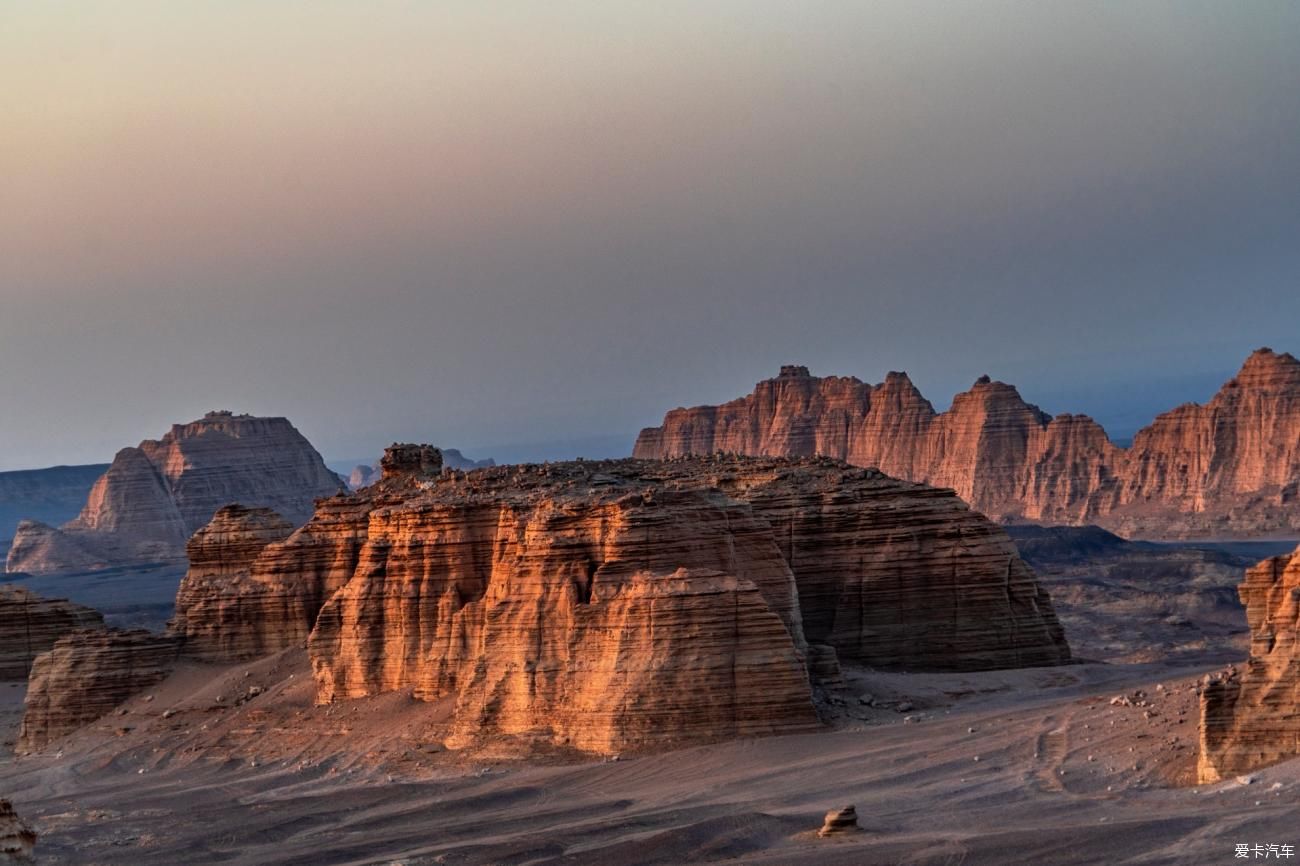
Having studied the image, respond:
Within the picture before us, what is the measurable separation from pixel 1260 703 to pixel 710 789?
10.7 m

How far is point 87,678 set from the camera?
60.9 metres

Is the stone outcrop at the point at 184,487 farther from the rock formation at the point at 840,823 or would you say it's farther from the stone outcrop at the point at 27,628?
the rock formation at the point at 840,823

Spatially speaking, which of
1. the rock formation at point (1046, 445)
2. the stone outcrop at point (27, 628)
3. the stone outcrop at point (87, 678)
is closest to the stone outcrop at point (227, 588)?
the stone outcrop at point (87, 678)

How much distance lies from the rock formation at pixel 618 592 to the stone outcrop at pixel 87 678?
130cm

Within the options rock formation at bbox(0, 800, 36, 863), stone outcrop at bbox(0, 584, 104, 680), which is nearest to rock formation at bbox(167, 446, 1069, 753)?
stone outcrop at bbox(0, 584, 104, 680)

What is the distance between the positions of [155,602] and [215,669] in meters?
87.7

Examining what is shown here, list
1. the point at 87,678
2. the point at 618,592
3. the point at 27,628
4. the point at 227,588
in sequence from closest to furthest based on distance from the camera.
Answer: the point at 618,592, the point at 87,678, the point at 227,588, the point at 27,628

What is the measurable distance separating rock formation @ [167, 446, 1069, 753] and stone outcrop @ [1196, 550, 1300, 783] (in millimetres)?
10480

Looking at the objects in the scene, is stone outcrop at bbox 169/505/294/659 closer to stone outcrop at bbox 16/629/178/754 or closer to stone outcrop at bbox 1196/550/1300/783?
stone outcrop at bbox 16/629/178/754

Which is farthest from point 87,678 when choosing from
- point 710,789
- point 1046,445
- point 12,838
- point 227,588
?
point 1046,445

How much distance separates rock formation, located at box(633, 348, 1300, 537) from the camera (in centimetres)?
15775

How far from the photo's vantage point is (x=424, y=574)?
5288 cm

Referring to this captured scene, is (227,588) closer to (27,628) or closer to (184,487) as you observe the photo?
(27,628)

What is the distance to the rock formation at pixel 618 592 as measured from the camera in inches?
1757
